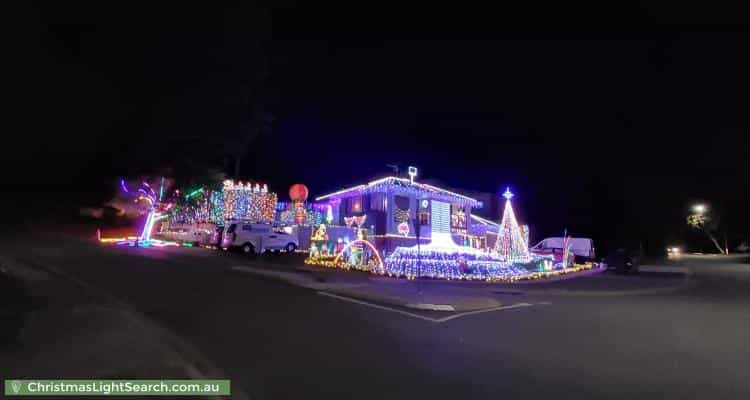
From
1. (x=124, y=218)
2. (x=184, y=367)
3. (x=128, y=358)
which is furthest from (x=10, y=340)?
(x=124, y=218)

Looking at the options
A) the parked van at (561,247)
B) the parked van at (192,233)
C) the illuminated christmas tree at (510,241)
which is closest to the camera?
the illuminated christmas tree at (510,241)

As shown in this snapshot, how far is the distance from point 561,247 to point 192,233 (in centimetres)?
2440

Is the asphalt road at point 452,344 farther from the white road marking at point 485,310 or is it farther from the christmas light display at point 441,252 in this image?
the christmas light display at point 441,252

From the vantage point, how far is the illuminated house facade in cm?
2814

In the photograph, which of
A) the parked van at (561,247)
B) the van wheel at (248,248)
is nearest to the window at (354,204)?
the van wheel at (248,248)

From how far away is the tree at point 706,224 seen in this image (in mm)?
55300

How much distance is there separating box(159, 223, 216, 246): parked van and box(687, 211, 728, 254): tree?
54.9m

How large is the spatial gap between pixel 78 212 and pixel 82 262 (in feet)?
111

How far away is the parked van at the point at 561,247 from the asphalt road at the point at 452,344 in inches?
658

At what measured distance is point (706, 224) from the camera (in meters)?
55.8

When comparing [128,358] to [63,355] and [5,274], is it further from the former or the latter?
[5,274]

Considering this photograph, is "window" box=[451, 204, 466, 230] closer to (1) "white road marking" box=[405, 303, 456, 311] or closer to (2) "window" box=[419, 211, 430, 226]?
(2) "window" box=[419, 211, 430, 226]

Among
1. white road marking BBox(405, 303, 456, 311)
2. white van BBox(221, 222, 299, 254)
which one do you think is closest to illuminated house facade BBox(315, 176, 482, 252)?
white van BBox(221, 222, 299, 254)

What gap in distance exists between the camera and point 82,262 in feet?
55.8
